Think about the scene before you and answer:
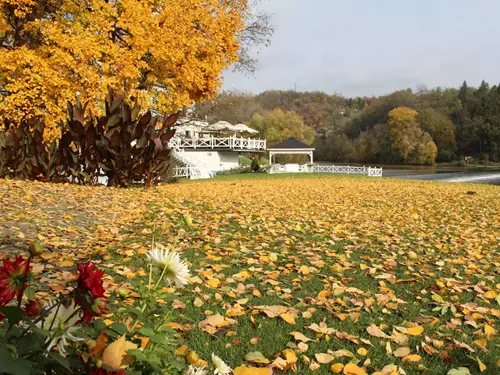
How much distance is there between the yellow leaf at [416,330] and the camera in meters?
2.67

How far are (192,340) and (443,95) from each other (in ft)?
273

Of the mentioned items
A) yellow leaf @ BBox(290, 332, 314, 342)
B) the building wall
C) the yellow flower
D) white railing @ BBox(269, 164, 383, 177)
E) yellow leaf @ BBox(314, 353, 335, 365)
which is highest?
the building wall

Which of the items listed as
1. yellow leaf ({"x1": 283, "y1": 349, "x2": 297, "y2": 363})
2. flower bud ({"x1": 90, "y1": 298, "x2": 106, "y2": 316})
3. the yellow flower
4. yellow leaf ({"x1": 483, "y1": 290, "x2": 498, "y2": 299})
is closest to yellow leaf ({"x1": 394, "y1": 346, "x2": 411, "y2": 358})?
yellow leaf ({"x1": 283, "y1": 349, "x2": 297, "y2": 363})

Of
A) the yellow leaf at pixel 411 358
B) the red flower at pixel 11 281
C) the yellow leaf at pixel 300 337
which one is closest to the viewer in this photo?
the red flower at pixel 11 281

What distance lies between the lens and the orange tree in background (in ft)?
41.0

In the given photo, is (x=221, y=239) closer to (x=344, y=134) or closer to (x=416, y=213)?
(x=416, y=213)

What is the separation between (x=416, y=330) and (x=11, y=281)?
2.42 m

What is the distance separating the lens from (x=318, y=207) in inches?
334

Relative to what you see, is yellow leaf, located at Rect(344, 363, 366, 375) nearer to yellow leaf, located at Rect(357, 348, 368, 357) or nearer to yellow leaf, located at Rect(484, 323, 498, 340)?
yellow leaf, located at Rect(357, 348, 368, 357)

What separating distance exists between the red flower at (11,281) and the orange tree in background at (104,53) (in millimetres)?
11207

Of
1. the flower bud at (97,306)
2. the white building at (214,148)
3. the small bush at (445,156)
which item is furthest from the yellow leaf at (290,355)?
the small bush at (445,156)

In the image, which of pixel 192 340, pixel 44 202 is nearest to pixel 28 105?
pixel 44 202

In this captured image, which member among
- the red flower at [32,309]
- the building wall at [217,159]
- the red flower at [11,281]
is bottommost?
the red flower at [32,309]

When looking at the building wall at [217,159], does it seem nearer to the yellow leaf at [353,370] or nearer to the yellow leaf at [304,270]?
the yellow leaf at [304,270]
